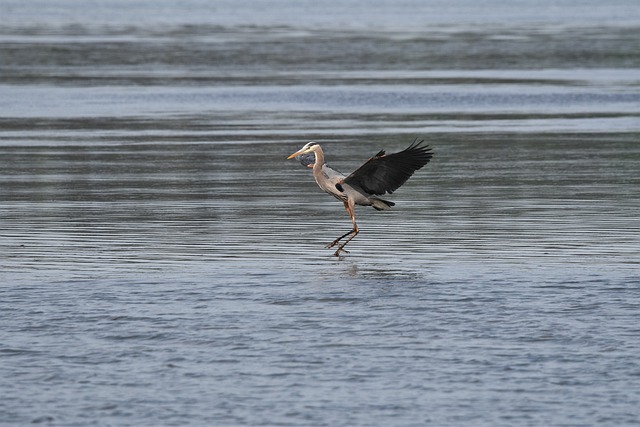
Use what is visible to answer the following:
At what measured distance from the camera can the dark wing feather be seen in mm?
13570

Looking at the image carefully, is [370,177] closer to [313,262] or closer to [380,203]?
[380,203]

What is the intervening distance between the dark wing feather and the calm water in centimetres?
60

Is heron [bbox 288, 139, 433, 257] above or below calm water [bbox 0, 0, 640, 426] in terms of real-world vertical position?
above

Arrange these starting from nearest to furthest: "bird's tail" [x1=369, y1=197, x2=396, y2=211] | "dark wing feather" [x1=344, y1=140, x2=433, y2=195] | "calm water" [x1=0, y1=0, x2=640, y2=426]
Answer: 1. "calm water" [x1=0, y1=0, x2=640, y2=426]
2. "dark wing feather" [x1=344, y1=140, x2=433, y2=195]
3. "bird's tail" [x1=369, y1=197, x2=396, y2=211]

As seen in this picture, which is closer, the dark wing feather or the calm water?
the calm water

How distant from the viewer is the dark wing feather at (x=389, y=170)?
13570mm

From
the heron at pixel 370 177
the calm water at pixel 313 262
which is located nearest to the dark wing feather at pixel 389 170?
the heron at pixel 370 177

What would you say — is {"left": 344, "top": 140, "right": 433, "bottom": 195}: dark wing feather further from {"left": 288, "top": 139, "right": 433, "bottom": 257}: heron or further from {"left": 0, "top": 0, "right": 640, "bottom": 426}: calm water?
{"left": 0, "top": 0, "right": 640, "bottom": 426}: calm water

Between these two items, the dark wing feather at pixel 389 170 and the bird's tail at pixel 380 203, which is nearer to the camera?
the dark wing feather at pixel 389 170

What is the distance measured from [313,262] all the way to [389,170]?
Answer: 4.88 feet

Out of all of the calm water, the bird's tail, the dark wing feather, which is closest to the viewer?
the calm water

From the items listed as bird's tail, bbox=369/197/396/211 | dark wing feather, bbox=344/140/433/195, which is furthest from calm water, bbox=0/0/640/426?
dark wing feather, bbox=344/140/433/195

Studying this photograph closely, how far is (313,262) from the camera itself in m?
12.7

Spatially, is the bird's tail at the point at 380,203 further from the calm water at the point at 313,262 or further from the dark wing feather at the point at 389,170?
the calm water at the point at 313,262
